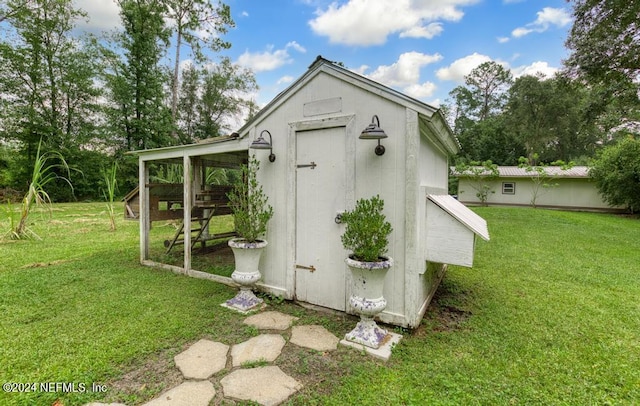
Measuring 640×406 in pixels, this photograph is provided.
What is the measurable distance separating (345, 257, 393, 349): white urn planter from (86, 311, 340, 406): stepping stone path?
277 mm

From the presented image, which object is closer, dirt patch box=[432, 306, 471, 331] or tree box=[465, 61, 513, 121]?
dirt patch box=[432, 306, 471, 331]

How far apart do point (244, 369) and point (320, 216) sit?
159cm

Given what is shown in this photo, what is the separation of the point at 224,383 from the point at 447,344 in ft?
6.03

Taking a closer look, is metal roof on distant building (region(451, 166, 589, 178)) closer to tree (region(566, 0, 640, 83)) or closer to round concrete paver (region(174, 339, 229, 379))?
tree (region(566, 0, 640, 83))

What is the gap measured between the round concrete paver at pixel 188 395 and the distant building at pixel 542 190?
18.6 m

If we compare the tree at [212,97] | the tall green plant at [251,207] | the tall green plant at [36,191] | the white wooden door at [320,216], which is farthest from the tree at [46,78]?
the white wooden door at [320,216]

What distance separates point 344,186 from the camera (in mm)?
Answer: 2959

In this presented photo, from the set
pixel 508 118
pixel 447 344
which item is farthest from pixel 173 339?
pixel 508 118

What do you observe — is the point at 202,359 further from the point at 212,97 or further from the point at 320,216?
the point at 212,97

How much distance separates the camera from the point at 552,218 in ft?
35.8

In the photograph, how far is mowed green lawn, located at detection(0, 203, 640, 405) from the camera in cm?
190

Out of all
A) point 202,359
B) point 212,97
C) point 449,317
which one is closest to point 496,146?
point 212,97

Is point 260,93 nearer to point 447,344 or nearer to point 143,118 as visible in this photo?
point 143,118

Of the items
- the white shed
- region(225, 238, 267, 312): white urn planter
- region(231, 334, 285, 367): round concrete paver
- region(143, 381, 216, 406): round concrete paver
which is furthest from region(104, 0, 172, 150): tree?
region(143, 381, 216, 406): round concrete paver
